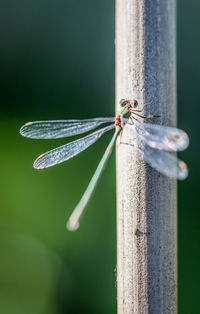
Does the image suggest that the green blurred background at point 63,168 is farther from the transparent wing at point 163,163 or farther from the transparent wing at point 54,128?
the transparent wing at point 163,163

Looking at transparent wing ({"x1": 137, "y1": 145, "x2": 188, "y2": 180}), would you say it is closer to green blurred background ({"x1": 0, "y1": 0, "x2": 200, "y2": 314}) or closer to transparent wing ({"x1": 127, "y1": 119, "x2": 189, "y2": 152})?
transparent wing ({"x1": 127, "y1": 119, "x2": 189, "y2": 152})

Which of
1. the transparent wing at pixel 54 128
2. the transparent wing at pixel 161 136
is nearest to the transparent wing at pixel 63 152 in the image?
the transparent wing at pixel 54 128

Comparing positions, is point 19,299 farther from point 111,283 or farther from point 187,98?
point 187,98

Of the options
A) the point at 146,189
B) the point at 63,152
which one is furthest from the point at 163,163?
the point at 63,152

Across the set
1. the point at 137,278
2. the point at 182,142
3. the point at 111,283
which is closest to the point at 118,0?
the point at 182,142

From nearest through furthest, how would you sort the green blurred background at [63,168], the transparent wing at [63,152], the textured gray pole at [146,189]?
1. the textured gray pole at [146,189]
2. the transparent wing at [63,152]
3. the green blurred background at [63,168]

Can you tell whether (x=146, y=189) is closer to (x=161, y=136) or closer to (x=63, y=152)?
(x=161, y=136)
